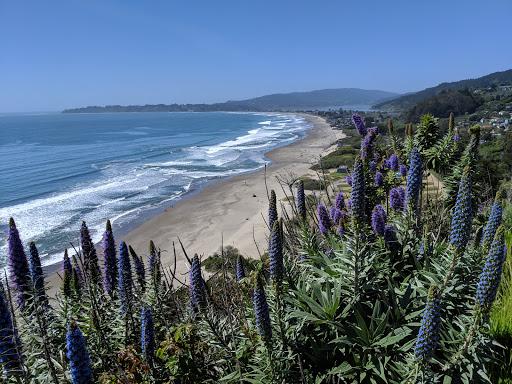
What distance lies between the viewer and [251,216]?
113 ft

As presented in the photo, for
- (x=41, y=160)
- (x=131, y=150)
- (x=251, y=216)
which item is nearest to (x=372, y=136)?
(x=251, y=216)

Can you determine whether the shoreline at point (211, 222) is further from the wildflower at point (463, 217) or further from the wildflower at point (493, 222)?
the wildflower at point (463, 217)

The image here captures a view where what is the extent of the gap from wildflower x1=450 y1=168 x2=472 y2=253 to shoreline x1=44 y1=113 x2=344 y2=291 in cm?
1690

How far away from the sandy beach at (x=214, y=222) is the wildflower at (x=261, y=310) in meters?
18.1

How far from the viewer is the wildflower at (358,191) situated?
3371 millimetres

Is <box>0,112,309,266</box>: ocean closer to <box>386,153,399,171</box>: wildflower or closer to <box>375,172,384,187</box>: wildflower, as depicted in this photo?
<box>386,153,399,171</box>: wildflower

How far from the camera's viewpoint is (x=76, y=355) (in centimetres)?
275

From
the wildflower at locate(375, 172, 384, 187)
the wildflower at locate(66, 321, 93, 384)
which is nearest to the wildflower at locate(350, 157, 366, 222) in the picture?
the wildflower at locate(375, 172, 384, 187)

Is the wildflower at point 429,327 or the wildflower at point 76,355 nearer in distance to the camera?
the wildflower at point 429,327

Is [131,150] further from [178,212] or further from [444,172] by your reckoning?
[444,172]

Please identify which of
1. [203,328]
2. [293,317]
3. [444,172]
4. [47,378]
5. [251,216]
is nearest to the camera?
[47,378]

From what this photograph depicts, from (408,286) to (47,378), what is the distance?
3186 millimetres

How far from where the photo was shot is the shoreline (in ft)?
88.6

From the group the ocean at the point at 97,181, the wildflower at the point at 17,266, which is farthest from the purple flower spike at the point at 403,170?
the ocean at the point at 97,181
